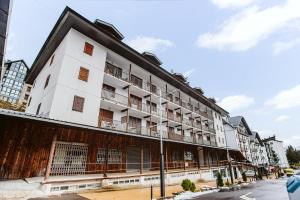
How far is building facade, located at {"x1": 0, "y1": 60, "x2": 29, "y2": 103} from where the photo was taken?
178 ft

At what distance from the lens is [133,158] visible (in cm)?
2070

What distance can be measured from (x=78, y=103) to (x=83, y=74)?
3106 mm

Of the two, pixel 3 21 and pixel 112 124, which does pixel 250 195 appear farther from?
pixel 3 21

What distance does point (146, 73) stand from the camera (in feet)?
89.8

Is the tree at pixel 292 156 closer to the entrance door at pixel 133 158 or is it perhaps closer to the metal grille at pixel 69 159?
the entrance door at pixel 133 158

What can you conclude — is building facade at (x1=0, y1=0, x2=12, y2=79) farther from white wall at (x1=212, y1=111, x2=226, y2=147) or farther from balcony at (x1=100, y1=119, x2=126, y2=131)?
white wall at (x1=212, y1=111, x2=226, y2=147)

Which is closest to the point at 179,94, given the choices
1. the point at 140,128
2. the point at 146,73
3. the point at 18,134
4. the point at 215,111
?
the point at 146,73

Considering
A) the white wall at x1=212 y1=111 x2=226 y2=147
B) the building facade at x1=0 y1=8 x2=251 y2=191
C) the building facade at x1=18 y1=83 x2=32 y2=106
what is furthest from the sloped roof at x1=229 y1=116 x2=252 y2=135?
the building facade at x1=18 y1=83 x2=32 y2=106

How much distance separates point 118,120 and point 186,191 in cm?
1109

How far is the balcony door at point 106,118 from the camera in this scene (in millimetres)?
20172

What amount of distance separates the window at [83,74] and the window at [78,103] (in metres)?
2.08

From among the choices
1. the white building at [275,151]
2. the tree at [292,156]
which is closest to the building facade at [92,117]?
the white building at [275,151]

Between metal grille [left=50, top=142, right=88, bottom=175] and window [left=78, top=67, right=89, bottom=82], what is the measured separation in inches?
255

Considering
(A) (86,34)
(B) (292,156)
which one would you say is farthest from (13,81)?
(B) (292,156)
